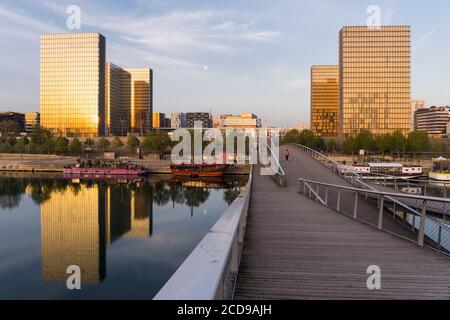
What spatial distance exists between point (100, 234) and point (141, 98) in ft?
473

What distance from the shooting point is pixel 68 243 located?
79.3 feet

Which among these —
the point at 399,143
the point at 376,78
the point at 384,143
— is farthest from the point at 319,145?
the point at 376,78

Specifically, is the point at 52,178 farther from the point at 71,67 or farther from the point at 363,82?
the point at 363,82

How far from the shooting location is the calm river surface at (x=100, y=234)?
1688cm

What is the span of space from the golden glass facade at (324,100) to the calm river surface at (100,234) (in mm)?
103240

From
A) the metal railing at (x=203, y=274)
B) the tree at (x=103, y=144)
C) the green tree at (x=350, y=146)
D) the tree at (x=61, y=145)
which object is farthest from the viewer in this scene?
the tree at (x=103, y=144)

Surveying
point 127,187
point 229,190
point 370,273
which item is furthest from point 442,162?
point 370,273

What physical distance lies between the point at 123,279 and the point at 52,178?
159 feet

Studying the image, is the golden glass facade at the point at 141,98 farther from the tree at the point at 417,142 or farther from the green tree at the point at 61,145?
the tree at the point at 417,142

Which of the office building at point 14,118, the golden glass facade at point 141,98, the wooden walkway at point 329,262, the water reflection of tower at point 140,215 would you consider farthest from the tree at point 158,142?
the office building at point 14,118

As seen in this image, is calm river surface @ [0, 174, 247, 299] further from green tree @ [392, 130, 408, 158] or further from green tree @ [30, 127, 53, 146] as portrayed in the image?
green tree @ [30, 127, 53, 146]

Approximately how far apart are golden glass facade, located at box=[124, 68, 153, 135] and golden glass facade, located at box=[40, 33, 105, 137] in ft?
124

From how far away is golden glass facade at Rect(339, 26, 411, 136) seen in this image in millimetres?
109125

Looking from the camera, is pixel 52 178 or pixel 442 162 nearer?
pixel 52 178
